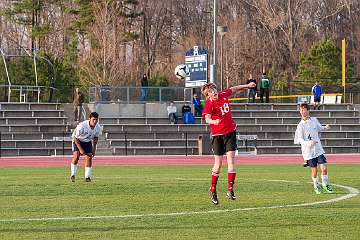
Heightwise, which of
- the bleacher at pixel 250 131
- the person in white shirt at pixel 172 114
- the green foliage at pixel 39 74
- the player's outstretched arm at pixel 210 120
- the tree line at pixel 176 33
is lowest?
the bleacher at pixel 250 131

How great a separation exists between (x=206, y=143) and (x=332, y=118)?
30.7ft

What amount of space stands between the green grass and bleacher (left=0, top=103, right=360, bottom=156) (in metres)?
24.2

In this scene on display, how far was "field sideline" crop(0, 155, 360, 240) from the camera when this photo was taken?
41.4ft

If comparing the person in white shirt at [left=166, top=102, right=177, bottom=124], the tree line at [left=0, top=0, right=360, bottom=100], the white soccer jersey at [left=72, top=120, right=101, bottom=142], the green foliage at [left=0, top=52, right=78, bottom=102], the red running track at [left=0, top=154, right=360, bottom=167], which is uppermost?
the tree line at [left=0, top=0, right=360, bottom=100]

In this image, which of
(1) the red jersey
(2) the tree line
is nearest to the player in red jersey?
(1) the red jersey

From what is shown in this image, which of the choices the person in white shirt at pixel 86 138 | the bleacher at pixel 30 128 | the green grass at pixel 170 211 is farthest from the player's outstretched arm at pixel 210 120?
the bleacher at pixel 30 128

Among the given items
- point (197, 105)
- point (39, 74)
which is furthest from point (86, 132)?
point (39, 74)

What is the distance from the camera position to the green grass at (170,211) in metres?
12.6

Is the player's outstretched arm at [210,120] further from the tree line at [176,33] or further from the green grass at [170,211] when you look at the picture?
the tree line at [176,33]

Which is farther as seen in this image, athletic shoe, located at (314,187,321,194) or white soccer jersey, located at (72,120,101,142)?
white soccer jersey, located at (72,120,101,142)

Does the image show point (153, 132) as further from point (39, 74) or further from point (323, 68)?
point (323, 68)

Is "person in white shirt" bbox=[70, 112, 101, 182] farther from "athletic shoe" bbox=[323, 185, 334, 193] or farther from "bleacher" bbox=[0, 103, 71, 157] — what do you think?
"bleacher" bbox=[0, 103, 71, 157]

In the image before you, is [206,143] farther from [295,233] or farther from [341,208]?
[295,233]

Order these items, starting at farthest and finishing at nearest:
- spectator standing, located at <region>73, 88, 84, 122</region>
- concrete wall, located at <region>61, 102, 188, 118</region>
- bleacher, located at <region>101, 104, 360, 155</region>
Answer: concrete wall, located at <region>61, 102, 188, 118</region> → spectator standing, located at <region>73, 88, 84, 122</region> → bleacher, located at <region>101, 104, 360, 155</region>
